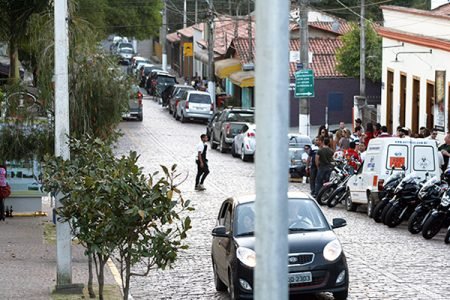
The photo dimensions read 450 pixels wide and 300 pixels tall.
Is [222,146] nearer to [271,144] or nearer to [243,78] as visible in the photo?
[243,78]

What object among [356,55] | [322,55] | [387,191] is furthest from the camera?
[322,55]

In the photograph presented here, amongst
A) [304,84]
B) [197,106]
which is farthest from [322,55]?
[304,84]

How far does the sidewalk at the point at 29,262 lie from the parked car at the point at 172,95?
34.3 m

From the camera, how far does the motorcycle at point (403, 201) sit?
77.2 ft

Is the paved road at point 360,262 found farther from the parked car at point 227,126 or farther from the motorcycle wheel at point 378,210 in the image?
the parked car at point 227,126

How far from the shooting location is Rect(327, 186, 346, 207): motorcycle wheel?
93.7ft

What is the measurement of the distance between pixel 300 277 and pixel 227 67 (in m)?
49.0

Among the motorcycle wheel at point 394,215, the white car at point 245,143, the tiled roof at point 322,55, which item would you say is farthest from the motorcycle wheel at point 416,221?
the tiled roof at point 322,55

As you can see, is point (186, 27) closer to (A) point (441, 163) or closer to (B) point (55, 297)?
Result: (A) point (441, 163)

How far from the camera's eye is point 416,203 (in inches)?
938

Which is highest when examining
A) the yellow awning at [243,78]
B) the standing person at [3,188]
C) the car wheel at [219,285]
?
the yellow awning at [243,78]

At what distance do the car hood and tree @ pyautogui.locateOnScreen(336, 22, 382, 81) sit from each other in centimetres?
3950

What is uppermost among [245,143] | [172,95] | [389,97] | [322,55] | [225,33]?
[225,33]

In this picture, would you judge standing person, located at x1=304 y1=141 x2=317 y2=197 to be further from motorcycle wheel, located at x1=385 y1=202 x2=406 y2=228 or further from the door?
the door
